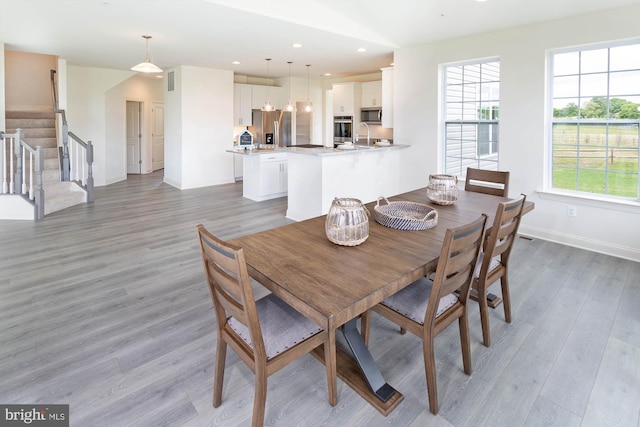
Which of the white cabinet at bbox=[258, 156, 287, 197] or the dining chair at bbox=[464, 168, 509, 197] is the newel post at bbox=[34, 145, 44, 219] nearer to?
the white cabinet at bbox=[258, 156, 287, 197]

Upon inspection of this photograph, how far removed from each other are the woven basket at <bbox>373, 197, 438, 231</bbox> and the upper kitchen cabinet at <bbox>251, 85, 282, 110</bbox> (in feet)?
24.8

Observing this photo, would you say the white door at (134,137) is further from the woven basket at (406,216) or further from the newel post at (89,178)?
the woven basket at (406,216)

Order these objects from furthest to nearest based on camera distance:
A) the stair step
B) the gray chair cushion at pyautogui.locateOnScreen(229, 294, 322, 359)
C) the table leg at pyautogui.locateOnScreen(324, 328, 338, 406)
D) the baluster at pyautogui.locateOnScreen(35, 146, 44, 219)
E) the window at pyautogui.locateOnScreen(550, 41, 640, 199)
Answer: the stair step < the baluster at pyautogui.locateOnScreen(35, 146, 44, 219) < the window at pyautogui.locateOnScreen(550, 41, 640, 199) < the table leg at pyautogui.locateOnScreen(324, 328, 338, 406) < the gray chair cushion at pyautogui.locateOnScreen(229, 294, 322, 359)

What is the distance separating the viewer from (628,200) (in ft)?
13.1

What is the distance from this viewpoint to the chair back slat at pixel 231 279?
1.39 meters

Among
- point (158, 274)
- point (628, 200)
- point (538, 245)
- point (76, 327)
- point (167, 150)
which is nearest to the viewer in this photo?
point (76, 327)

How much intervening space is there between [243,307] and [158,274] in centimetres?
235

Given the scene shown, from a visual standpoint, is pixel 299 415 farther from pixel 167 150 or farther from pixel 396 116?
pixel 167 150

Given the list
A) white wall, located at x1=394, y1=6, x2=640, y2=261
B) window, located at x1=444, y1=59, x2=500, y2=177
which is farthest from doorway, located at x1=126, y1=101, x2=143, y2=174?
window, located at x1=444, y1=59, x2=500, y2=177

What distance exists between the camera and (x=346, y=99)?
8.92m

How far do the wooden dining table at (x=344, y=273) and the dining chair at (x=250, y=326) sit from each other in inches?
5.3

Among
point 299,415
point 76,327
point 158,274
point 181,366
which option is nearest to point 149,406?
point 181,366

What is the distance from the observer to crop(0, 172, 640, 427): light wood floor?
71.6 inches

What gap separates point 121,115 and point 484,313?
9.56 meters
